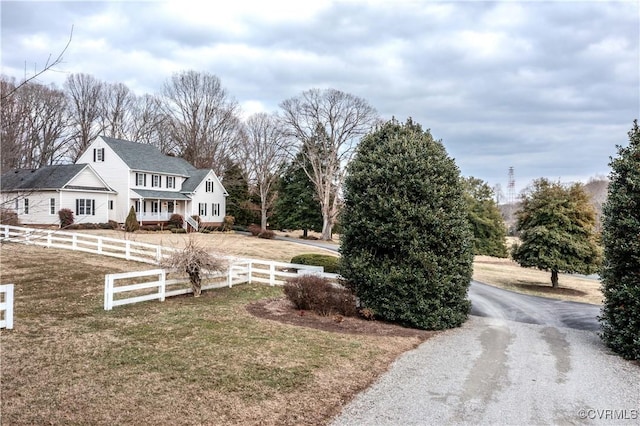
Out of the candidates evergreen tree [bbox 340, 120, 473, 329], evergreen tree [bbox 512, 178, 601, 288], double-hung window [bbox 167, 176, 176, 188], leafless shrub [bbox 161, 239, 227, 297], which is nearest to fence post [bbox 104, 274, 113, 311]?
leafless shrub [bbox 161, 239, 227, 297]

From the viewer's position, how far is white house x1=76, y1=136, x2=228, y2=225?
35.3 m

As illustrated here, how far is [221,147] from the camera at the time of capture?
51656mm

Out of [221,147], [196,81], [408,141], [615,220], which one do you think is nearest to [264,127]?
[221,147]

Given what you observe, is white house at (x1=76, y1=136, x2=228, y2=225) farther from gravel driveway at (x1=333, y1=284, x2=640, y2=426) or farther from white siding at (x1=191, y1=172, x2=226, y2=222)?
gravel driveway at (x1=333, y1=284, x2=640, y2=426)

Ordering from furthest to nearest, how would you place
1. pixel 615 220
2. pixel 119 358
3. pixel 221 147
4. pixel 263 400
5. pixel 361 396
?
pixel 221 147
pixel 615 220
pixel 119 358
pixel 361 396
pixel 263 400

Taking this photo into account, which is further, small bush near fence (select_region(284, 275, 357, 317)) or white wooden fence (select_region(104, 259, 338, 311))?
small bush near fence (select_region(284, 275, 357, 317))

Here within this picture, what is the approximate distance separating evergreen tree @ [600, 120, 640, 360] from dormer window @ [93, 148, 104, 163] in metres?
37.3

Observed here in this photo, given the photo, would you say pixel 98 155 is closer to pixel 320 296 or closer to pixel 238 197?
pixel 238 197

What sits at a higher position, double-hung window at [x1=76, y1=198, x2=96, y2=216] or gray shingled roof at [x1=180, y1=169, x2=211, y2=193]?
gray shingled roof at [x1=180, y1=169, x2=211, y2=193]

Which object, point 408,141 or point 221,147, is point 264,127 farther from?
point 408,141

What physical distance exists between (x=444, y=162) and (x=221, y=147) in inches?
1732

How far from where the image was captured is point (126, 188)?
35062mm

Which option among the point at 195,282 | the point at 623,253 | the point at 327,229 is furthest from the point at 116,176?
the point at 623,253

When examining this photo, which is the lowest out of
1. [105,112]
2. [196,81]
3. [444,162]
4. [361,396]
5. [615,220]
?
[361,396]
